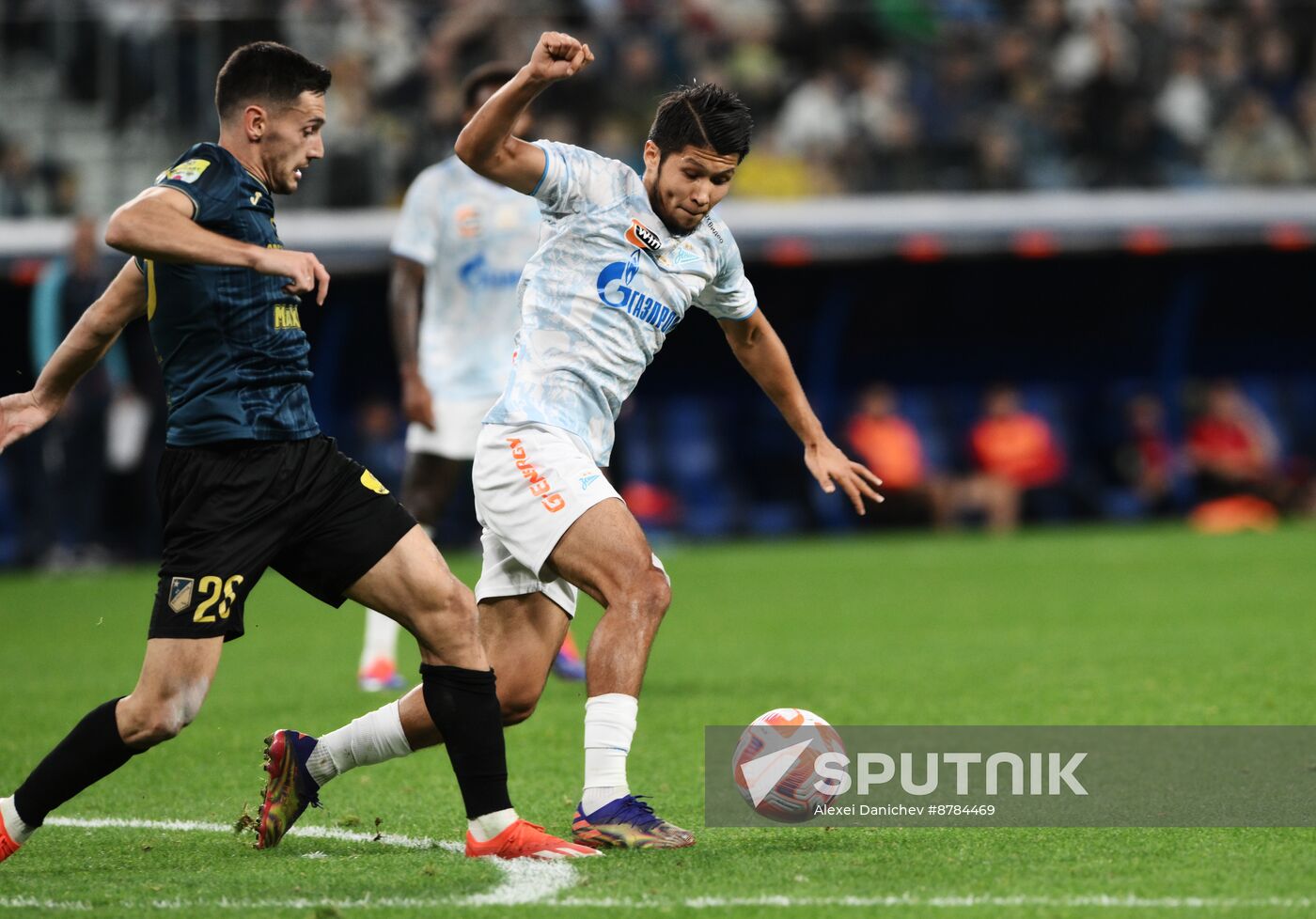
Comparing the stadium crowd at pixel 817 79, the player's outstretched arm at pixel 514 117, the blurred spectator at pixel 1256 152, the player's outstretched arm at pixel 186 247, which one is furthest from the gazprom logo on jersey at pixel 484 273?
the blurred spectator at pixel 1256 152

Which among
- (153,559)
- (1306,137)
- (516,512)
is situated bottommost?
(153,559)

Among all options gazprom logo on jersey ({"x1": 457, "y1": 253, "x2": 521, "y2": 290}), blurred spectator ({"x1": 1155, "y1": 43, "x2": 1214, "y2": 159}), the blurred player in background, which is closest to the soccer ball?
the blurred player in background

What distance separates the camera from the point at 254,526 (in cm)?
495

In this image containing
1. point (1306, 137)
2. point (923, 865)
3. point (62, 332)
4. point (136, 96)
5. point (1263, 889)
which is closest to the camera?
point (1263, 889)

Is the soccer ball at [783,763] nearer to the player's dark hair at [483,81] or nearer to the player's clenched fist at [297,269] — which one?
the player's clenched fist at [297,269]

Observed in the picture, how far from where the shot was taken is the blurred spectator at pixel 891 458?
19.1 meters

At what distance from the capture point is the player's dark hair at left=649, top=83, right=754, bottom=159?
542 centimetres

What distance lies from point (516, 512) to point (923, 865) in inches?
60.4

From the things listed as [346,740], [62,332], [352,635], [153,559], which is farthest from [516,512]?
[153,559]

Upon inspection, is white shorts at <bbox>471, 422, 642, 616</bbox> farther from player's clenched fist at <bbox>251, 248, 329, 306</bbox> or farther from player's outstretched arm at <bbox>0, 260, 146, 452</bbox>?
player's outstretched arm at <bbox>0, 260, 146, 452</bbox>

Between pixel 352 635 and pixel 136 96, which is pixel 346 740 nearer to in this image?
pixel 352 635

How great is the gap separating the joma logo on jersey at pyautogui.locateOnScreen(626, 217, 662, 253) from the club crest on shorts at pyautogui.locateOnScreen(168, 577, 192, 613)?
1.66 m

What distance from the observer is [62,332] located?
15.4 metres

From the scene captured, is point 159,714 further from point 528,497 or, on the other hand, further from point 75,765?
point 528,497
